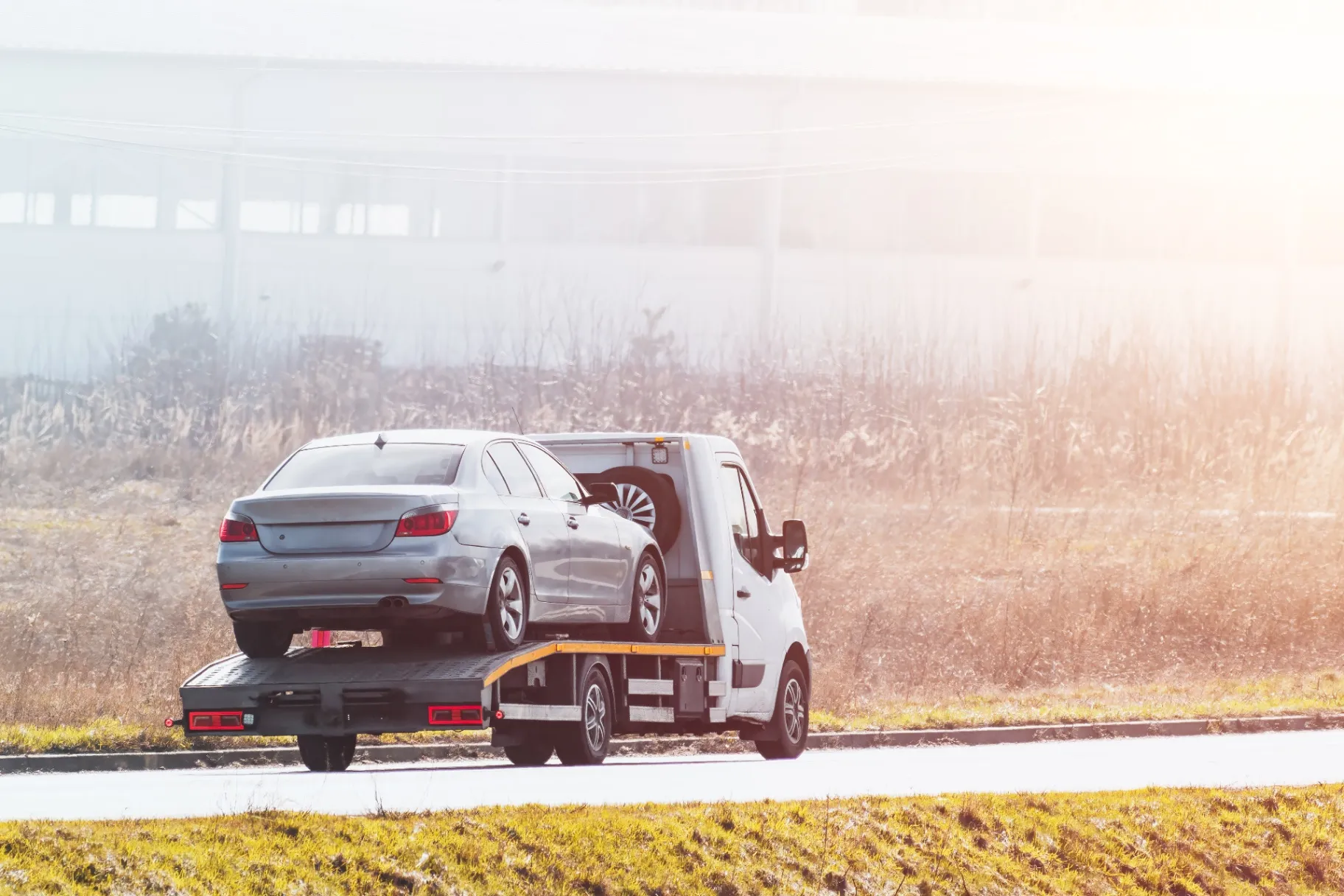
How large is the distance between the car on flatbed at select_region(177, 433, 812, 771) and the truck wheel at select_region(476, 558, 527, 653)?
79 millimetres

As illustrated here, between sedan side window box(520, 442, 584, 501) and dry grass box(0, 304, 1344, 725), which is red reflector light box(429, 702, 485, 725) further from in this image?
dry grass box(0, 304, 1344, 725)

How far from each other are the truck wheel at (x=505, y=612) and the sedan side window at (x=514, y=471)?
61 centimetres

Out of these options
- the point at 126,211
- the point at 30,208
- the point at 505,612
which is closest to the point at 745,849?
the point at 505,612

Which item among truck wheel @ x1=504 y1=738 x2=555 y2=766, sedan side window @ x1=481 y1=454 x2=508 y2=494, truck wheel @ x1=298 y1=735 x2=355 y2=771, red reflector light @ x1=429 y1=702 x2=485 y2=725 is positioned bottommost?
truck wheel @ x1=298 y1=735 x2=355 y2=771

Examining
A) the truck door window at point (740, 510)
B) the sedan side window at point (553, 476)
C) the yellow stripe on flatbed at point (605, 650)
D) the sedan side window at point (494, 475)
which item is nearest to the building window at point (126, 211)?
the truck door window at point (740, 510)

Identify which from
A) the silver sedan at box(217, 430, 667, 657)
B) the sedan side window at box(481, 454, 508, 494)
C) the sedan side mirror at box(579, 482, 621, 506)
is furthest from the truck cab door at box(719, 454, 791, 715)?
the sedan side window at box(481, 454, 508, 494)

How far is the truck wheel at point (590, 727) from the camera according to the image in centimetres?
1252

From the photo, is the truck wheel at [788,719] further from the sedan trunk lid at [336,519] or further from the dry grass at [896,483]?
the dry grass at [896,483]

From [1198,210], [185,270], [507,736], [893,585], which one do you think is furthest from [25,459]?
[1198,210]

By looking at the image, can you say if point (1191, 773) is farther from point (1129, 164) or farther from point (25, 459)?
point (1129, 164)

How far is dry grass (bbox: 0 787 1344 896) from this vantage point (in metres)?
9.94

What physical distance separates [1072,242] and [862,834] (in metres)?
35.1

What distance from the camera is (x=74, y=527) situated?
104 feet

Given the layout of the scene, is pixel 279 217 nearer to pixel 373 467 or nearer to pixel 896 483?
pixel 896 483
